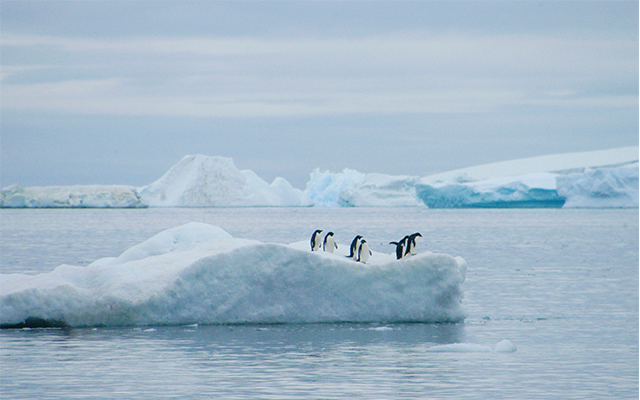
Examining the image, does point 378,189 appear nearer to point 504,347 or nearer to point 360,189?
point 360,189

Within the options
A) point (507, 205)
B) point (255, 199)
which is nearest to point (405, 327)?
point (507, 205)

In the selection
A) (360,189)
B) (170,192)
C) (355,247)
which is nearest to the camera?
(355,247)

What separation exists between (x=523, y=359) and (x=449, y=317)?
271cm

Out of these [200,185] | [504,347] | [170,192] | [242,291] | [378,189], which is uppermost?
[200,185]

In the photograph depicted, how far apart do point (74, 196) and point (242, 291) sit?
8458 cm

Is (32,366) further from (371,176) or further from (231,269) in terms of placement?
(371,176)

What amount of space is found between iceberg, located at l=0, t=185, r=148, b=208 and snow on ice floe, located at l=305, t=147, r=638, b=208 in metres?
25.5

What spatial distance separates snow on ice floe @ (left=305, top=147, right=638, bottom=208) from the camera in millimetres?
71000

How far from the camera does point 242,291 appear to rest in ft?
39.0

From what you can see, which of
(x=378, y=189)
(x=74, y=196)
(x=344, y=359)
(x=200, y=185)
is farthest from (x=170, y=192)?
(x=344, y=359)

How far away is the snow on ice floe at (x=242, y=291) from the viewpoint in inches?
457

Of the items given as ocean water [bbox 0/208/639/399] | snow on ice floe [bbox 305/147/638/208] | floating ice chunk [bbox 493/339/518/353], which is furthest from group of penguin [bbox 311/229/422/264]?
A: snow on ice floe [bbox 305/147/638/208]

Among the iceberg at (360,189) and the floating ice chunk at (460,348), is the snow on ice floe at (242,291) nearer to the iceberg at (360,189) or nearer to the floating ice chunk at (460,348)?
the floating ice chunk at (460,348)

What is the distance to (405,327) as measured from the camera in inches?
472
